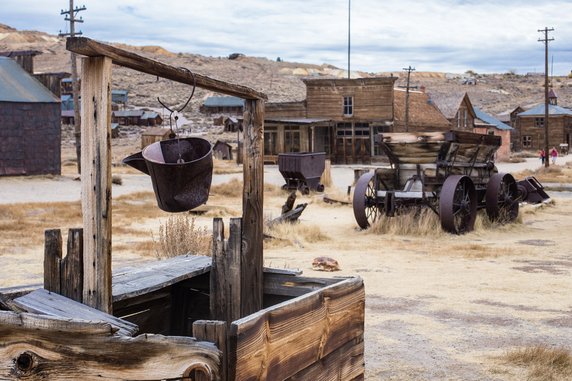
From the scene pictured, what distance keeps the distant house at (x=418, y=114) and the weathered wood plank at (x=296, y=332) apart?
36.4m

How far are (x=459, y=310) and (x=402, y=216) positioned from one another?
5978mm

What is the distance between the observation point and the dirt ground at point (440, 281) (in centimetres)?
588

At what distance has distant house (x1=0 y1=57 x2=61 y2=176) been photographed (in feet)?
90.3

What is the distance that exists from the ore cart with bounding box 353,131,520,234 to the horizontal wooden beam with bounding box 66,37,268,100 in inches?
347

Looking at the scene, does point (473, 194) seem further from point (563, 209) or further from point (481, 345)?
point (481, 345)

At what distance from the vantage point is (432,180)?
13.5 meters

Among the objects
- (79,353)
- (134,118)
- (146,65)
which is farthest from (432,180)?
(134,118)

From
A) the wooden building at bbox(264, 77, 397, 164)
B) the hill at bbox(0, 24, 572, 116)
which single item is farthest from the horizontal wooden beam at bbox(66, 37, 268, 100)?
the hill at bbox(0, 24, 572, 116)

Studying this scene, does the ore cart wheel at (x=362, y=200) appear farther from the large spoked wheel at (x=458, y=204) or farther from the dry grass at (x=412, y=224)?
the large spoked wheel at (x=458, y=204)

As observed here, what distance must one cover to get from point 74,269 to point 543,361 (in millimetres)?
3733

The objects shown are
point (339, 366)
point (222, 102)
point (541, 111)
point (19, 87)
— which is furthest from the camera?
point (222, 102)

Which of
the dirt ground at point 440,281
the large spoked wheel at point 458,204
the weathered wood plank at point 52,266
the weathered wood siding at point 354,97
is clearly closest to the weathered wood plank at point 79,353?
the weathered wood plank at point 52,266

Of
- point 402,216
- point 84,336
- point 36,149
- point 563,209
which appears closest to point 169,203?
point 84,336

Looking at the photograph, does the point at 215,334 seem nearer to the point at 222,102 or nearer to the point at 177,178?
the point at 177,178
